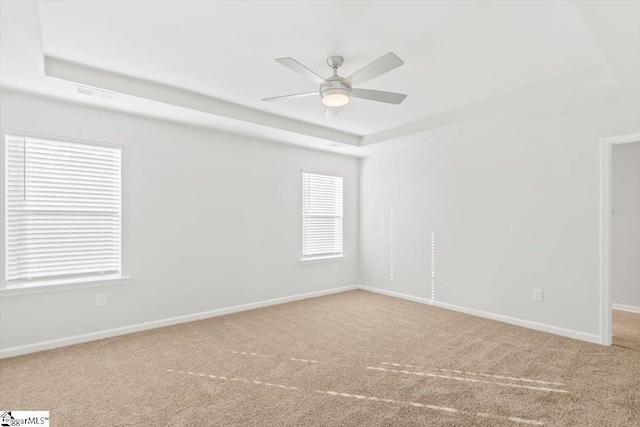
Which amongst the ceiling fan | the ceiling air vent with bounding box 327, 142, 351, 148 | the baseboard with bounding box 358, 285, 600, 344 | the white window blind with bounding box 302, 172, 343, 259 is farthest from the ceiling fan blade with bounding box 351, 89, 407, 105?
the baseboard with bounding box 358, 285, 600, 344

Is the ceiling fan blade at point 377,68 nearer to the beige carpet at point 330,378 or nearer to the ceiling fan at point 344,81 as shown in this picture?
the ceiling fan at point 344,81

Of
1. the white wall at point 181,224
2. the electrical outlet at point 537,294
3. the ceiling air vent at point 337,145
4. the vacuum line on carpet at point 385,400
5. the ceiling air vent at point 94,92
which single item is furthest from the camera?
the ceiling air vent at point 337,145

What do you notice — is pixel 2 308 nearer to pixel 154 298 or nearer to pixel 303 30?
pixel 154 298

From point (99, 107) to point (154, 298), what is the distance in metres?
2.22

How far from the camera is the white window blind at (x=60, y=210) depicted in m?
3.21

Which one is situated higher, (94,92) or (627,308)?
(94,92)

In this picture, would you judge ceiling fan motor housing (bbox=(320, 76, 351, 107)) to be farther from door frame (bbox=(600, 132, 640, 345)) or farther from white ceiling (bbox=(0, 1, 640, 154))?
door frame (bbox=(600, 132, 640, 345))

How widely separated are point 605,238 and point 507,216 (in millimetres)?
992

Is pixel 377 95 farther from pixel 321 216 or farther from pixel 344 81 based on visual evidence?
pixel 321 216

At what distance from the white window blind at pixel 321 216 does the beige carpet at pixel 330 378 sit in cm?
185

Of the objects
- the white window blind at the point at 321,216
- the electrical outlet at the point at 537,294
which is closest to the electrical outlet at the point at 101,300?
the white window blind at the point at 321,216

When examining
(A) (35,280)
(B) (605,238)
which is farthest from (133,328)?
(B) (605,238)

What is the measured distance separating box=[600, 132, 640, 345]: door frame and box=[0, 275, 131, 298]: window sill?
5.11m

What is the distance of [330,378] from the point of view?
2732 millimetres
